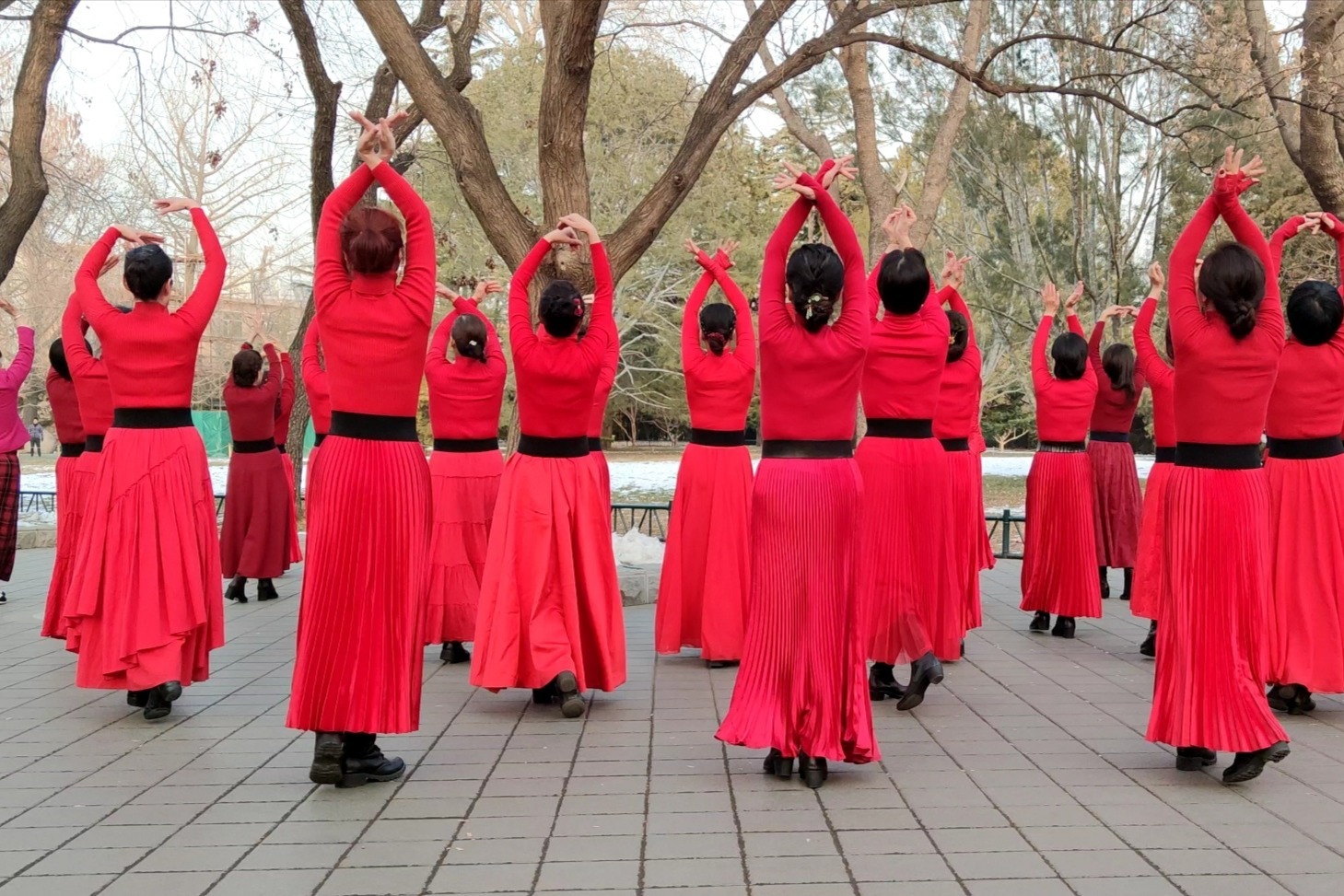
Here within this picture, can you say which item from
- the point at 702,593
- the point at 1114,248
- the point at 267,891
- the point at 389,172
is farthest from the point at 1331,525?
the point at 1114,248

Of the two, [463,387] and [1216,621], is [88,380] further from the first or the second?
[1216,621]

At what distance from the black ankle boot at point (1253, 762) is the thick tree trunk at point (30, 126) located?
411 inches

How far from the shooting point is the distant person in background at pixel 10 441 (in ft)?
29.3

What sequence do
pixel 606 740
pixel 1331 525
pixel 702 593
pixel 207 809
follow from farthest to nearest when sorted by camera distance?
pixel 702 593 < pixel 1331 525 < pixel 606 740 < pixel 207 809

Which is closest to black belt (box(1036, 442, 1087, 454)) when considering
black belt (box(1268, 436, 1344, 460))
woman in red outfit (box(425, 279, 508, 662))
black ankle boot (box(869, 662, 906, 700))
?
black belt (box(1268, 436, 1344, 460))

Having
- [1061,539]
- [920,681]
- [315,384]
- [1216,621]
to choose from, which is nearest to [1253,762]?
[1216,621]

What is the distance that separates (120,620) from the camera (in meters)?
5.98

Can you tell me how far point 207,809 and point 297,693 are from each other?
1.78 ft

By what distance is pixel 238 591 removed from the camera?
407 inches

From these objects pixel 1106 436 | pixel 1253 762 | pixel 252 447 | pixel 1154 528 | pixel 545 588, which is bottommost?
pixel 1253 762

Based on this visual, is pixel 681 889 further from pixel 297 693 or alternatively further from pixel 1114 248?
pixel 1114 248

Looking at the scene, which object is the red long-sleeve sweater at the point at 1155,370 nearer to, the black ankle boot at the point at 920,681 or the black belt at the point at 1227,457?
the black belt at the point at 1227,457

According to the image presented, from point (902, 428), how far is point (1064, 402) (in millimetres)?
2680

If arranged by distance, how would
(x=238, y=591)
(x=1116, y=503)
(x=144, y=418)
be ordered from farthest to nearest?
1. (x=238, y=591)
2. (x=1116, y=503)
3. (x=144, y=418)
